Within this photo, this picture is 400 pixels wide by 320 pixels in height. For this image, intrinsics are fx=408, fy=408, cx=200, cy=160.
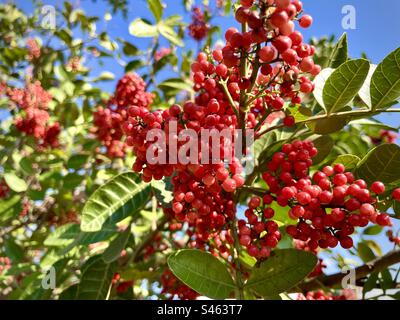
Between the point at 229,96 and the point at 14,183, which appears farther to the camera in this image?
the point at 14,183

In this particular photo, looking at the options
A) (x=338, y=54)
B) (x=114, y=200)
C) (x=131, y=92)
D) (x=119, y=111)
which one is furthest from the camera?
(x=119, y=111)

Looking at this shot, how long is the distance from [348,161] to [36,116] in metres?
2.29

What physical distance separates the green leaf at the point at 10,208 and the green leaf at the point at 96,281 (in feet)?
3.00

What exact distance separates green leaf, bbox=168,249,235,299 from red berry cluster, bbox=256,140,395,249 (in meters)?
0.25

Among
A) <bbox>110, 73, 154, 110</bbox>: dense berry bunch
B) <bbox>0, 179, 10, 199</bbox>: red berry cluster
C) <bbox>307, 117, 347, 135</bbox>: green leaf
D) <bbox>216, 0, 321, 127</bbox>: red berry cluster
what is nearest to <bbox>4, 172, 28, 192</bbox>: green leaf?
<bbox>0, 179, 10, 199</bbox>: red berry cluster

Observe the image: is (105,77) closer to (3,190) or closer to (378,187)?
(3,190)

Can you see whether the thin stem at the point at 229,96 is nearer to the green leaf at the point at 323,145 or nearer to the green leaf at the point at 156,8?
the green leaf at the point at 323,145

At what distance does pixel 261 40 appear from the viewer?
913 millimetres

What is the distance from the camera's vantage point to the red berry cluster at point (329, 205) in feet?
3.33

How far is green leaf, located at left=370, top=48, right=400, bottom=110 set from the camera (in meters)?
1.06

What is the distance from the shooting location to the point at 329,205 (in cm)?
105

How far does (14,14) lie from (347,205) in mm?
4277

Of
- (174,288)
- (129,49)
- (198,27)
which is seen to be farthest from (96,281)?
(198,27)

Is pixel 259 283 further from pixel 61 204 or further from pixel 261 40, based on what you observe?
pixel 61 204
